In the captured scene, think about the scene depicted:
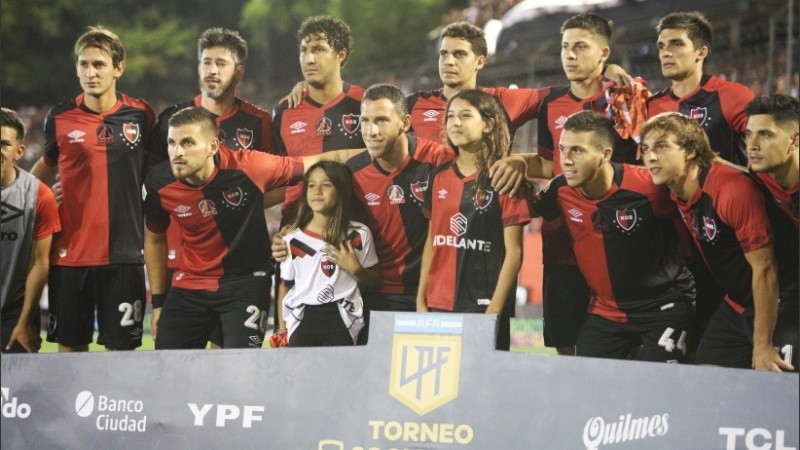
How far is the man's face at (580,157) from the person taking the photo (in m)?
4.92

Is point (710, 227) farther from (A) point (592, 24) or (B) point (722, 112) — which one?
(A) point (592, 24)

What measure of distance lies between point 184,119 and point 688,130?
103 inches

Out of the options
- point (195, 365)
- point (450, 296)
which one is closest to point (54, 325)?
point (195, 365)

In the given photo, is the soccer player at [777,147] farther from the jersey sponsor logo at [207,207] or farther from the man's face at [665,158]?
the jersey sponsor logo at [207,207]

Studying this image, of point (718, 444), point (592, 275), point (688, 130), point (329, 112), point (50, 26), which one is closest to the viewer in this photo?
point (718, 444)

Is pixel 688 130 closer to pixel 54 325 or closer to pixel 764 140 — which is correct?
pixel 764 140

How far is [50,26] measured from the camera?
244 inches

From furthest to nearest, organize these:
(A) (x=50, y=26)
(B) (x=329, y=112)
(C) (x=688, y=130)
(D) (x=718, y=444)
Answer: (A) (x=50, y=26), (B) (x=329, y=112), (C) (x=688, y=130), (D) (x=718, y=444)

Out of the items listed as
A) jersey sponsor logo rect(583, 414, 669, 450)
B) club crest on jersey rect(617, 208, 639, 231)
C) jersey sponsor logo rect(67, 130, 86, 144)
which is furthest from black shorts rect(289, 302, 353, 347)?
jersey sponsor logo rect(67, 130, 86, 144)

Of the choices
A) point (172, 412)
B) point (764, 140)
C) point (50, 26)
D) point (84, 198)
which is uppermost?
point (50, 26)

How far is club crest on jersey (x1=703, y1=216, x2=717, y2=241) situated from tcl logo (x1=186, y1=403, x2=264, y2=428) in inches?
89.6

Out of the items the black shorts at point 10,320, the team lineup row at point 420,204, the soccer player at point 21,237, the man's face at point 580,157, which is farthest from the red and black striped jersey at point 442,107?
the black shorts at point 10,320

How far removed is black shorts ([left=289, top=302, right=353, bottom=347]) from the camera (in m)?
5.38

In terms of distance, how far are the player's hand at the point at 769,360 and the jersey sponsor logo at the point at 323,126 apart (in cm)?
240
